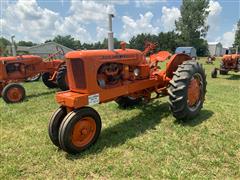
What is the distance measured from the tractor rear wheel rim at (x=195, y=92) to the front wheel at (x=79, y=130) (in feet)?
6.97

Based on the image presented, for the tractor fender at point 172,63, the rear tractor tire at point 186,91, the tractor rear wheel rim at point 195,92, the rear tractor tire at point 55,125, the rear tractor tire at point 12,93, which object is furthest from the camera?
the rear tractor tire at point 12,93

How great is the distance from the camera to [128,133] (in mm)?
4727

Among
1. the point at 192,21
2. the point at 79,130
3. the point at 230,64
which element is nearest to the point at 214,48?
the point at 192,21

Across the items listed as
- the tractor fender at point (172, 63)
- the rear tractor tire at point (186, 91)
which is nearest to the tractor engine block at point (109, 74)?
the rear tractor tire at point (186, 91)

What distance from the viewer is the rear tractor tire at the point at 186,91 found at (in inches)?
190

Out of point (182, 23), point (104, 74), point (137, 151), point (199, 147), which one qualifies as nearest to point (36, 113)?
point (104, 74)

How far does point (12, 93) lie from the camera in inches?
321

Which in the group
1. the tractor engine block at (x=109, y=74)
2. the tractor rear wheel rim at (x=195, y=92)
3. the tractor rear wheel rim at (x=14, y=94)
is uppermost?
the tractor engine block at (x=109, y=74)

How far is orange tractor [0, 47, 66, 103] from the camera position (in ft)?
27.2

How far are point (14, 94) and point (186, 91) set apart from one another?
586 cm

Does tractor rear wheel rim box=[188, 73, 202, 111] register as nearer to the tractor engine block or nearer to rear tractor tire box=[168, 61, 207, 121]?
rear tractor tire box=[168, 61, 207, 121]

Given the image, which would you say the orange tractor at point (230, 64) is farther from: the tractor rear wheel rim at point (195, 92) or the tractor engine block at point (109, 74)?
the tractor engine block at point (109, 74)

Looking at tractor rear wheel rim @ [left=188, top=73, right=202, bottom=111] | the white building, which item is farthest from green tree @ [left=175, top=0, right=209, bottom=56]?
tractor rear wheel rim @ [left=188, top=73, right=202, bottom=111]

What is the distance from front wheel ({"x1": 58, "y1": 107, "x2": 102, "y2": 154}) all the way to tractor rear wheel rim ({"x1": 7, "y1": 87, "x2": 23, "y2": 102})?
4980 mm
